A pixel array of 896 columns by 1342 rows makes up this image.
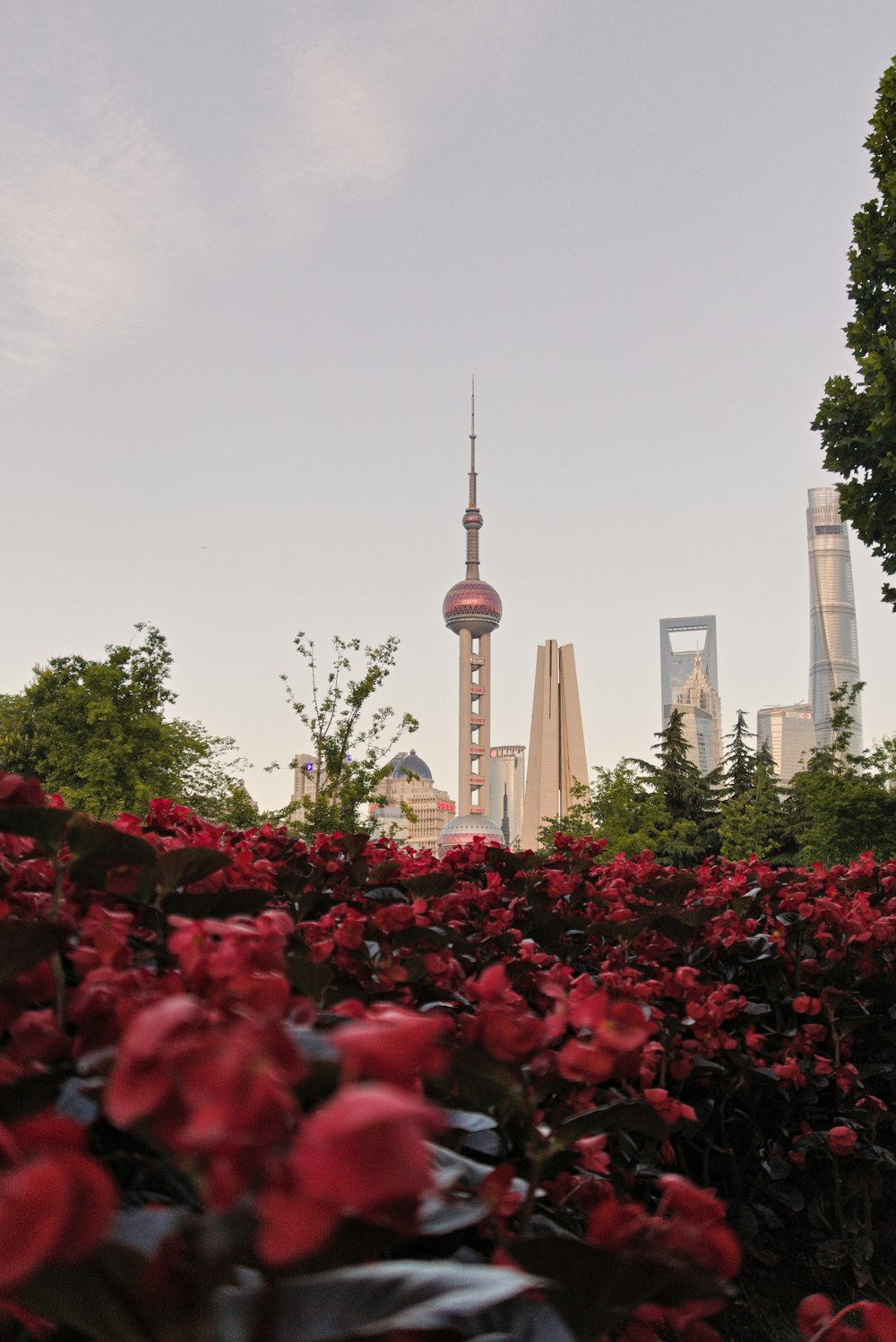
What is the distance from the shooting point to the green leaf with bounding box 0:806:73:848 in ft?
3.66

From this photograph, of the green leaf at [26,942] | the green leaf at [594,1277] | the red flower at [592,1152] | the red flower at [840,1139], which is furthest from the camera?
the red flower at [840,1139]

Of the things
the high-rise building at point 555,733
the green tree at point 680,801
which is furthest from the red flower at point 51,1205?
the high-rise building at point 555,733

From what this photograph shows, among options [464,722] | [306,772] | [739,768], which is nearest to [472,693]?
[464,722]

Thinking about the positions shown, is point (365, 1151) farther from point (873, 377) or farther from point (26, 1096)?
point (873, 377)

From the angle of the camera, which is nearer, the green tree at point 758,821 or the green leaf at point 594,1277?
the green leaf at point 594,1277

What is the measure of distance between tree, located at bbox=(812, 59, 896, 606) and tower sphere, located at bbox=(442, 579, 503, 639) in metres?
88.4

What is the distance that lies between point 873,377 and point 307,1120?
1193 cm

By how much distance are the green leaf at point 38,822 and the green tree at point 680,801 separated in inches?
1112

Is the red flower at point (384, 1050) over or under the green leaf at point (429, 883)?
under

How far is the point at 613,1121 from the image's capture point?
1.03 m

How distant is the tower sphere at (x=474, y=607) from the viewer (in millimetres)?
100188

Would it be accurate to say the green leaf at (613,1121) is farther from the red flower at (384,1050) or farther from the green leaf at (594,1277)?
the red flower at (384,1050)

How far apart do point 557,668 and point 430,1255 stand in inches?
3356

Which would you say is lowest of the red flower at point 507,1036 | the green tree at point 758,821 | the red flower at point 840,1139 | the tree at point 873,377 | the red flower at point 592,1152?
the red flower at point 840,1139
